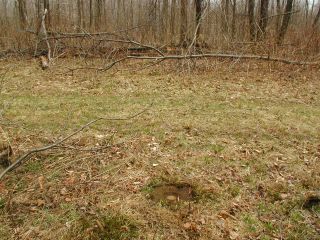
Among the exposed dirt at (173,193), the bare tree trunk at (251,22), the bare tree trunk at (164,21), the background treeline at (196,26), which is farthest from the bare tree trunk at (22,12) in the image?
the exposed dirt at (173,193)

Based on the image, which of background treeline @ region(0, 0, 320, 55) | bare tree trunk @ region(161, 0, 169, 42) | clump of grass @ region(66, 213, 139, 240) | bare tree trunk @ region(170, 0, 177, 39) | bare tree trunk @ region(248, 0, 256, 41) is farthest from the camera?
bare tree trunk @ region(170, 0, 177, 39)

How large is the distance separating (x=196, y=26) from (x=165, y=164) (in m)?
6.87

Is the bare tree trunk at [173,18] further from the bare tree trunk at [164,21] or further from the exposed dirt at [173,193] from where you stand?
the exposed dirt at [173,193]

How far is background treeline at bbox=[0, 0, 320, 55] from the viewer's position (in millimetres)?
10211

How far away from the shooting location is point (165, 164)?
4395mm

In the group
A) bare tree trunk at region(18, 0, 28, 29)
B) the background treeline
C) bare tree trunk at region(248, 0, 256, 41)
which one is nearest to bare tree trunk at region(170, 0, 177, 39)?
the background treeline

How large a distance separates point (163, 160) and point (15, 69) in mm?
7453

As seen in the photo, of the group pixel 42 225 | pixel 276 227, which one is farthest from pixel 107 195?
pixel 276 227

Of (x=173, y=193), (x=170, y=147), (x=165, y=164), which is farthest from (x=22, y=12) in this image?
(x=173, y=193)

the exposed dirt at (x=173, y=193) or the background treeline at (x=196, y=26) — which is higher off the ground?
the background treeline at (x=196, y=26)

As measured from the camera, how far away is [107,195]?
3.70 metres

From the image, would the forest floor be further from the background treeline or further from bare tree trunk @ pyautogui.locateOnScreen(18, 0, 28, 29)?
bare tree trunk @ pyautogui.locateOnScreen(18, 0, 28, 29)

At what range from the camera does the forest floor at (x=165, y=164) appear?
3.30m

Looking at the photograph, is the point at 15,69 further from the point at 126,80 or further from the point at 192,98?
the point at 192,98
